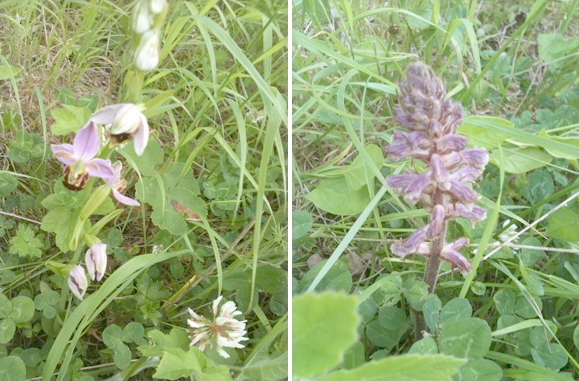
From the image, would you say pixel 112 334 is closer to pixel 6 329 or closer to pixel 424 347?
pixel 6 329

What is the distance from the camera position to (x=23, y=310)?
1.06m

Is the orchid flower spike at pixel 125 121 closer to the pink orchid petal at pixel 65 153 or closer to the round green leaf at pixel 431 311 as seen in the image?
the pink orchid petal at pixel 65 153

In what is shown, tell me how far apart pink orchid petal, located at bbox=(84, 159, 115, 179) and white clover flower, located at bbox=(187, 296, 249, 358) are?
1.08 ft

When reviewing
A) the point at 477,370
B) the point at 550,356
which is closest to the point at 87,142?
the point at 477,370

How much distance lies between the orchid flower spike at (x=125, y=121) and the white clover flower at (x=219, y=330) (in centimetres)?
41

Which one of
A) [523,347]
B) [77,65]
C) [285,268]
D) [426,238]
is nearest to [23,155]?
[77,65]

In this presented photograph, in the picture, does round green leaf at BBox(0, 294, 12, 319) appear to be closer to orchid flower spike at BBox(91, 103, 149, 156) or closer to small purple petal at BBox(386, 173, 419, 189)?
orchid flower spike at BBox(91, 103, 149, 156)

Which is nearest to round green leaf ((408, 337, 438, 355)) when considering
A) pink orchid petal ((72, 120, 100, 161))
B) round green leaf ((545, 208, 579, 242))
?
round green leaf ((545, 208, 579, 242))

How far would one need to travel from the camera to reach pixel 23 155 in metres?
1.19

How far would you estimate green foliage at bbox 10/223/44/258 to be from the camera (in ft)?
3.65

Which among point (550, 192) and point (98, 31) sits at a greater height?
point (98, 31)

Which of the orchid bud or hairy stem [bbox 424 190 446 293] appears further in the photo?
the orchid bud

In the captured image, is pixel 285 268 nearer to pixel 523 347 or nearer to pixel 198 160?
pixel 198 160

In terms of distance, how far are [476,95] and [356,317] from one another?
94 centimetres
